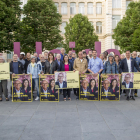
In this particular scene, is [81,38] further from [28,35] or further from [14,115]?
[14,115]

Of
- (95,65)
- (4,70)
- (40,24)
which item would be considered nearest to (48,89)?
(4,70)

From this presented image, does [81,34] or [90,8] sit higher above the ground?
[90,8]

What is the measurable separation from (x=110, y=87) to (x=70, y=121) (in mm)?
3393

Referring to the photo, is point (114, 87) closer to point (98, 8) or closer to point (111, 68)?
point (111, 68)

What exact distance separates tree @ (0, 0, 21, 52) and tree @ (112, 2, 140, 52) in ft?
50.8

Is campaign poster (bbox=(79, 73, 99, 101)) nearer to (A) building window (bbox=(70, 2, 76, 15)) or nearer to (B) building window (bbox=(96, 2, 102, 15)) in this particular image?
(A) building window (bbox=(70, 2, 76, 15))

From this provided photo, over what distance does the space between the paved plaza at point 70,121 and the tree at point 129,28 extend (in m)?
22.4

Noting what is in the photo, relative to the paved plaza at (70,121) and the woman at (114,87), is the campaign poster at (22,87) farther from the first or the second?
the woman at (114,87)

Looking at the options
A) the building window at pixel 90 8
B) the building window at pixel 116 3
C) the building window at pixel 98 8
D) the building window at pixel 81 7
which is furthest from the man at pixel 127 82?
the building window at pixel 98 8

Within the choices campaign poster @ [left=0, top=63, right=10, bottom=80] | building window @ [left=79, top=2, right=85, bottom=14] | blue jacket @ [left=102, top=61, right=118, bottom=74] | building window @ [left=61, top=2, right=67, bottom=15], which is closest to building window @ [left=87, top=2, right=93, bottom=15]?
building window @ [left=79, top=2, right=85, bottom=14]

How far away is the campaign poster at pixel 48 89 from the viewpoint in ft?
26.6

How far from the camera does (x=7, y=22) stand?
20719 millimetres

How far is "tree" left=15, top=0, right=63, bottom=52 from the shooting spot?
24.8 meters

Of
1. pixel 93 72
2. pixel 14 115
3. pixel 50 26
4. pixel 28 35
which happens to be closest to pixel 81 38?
pixel 50 26
